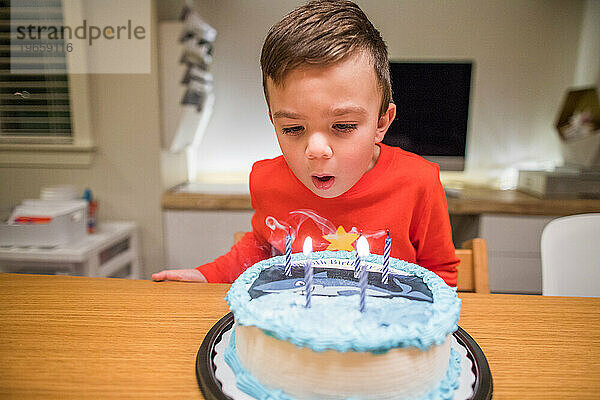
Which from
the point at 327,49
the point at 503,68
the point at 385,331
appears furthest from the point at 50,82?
the point at 503,68

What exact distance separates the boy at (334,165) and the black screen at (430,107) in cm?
4

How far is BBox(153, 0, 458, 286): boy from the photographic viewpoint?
0.41 meters

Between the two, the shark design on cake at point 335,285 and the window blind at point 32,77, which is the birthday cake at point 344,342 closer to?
the shark design on cake at point 335,285

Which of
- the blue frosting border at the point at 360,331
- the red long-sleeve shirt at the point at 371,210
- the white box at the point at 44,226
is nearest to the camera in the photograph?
the blue frosting border at the point at 360,331

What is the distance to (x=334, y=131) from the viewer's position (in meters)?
0.43

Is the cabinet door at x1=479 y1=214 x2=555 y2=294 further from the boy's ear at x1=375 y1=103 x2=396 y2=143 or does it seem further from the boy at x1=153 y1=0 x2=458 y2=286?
the boy's ear at x1=375 y1=103 x2=396 y2=143

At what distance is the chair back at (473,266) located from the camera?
63cm

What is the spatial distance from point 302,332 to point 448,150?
0.40 m

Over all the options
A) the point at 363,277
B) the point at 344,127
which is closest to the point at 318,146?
the point at 344,127

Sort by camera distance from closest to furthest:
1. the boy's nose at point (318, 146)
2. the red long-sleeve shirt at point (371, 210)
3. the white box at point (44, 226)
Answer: the boy's nose at point (318, 146) → the red long-sleeve shirt at point (371, 210) → the white box at point (44, 226)

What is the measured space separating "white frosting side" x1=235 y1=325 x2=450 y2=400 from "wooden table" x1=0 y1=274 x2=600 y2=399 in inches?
2.7

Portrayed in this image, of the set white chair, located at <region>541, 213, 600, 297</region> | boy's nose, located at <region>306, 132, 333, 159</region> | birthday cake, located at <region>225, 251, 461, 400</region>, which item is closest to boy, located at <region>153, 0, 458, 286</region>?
boy's nose, located at <region>306, 132, 333, 159</region>

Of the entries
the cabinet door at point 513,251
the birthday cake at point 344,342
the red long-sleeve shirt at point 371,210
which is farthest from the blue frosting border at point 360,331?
the cabinet door at point 513,251

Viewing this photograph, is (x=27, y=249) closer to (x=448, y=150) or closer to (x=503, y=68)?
(x=448, y=150)
